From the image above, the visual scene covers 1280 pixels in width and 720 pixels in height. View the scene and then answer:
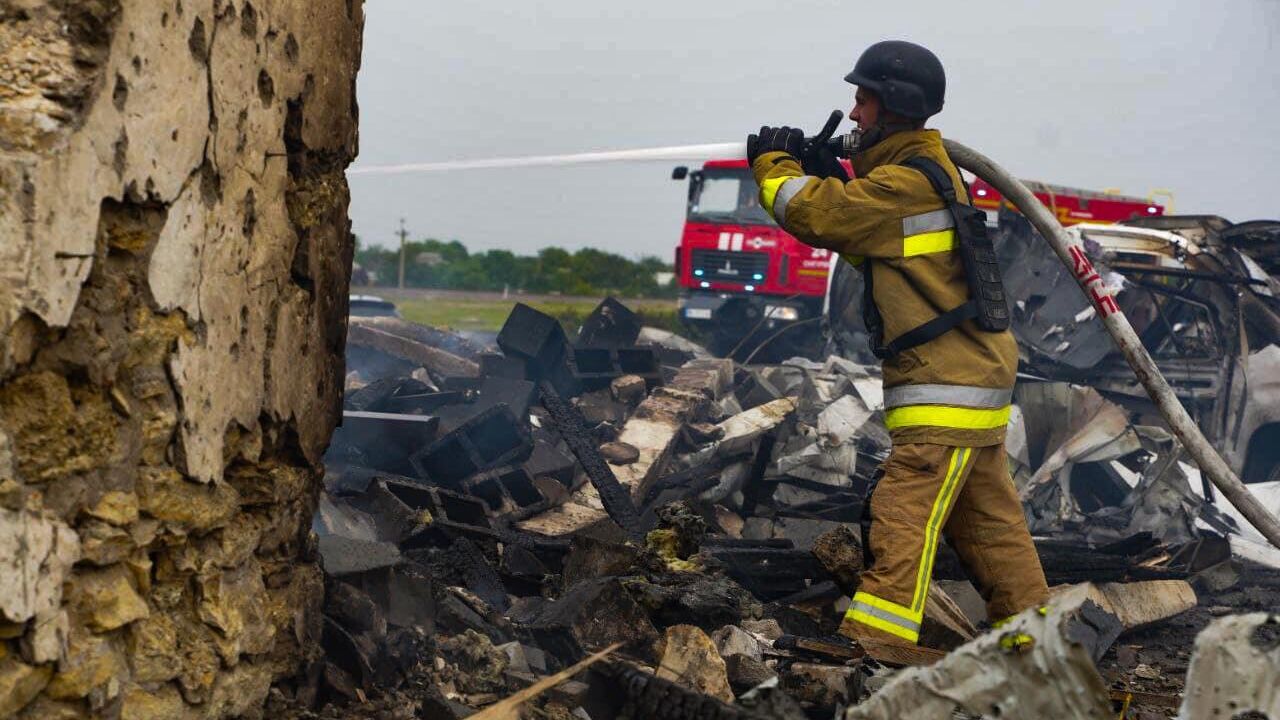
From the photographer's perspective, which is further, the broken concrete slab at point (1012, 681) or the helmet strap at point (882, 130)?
the helmet strap at point (882, 130)

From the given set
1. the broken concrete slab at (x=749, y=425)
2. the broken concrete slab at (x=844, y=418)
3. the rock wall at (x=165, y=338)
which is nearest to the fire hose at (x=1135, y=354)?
the rock wall at (x=165, y=338)

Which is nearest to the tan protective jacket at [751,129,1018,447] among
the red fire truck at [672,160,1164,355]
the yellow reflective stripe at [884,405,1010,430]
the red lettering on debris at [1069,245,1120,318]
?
the yellow reflective stripe at [884,405,1010,430]

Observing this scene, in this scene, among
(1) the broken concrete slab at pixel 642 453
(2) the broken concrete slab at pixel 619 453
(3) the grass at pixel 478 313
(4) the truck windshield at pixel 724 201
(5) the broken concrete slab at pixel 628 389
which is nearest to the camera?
(1) the broken concrete slab at pixel 642 453

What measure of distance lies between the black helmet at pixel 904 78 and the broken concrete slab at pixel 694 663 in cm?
189

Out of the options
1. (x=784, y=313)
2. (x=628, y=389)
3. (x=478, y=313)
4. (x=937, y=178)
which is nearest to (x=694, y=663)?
(x=937, y=178)

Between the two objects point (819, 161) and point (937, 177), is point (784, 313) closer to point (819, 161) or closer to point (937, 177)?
point (819, 161)

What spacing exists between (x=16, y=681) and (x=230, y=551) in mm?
663

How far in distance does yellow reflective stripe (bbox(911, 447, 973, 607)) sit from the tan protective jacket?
0.21 feet

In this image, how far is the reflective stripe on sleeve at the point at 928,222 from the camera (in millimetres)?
3748

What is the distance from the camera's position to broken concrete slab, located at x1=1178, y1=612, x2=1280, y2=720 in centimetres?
199

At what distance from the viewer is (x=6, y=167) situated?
1943 millimetres

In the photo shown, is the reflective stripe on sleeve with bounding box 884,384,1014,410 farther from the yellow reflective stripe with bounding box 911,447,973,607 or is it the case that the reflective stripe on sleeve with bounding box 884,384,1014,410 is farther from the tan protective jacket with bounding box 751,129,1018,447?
the yellow reflective stripe with bounding box 911,447,973,607

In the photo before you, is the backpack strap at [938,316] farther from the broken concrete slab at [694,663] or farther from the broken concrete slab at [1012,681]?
the broken concrete slab at [1012,681]

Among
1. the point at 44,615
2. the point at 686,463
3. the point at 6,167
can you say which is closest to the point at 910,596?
the point at 44,615
